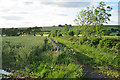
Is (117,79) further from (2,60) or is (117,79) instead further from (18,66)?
(2,60)

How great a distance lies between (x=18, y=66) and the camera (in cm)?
655

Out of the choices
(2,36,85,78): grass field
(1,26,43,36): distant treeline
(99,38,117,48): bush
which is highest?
(1,26,43,36): distant treeline

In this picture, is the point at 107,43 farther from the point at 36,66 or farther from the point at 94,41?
the point at 36,66

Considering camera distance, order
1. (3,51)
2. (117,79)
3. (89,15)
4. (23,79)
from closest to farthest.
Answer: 1. (23,79)
2. (117,79)
3. (3,51)
4. (89,15)

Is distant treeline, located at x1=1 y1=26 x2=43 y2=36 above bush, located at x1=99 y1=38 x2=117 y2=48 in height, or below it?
above

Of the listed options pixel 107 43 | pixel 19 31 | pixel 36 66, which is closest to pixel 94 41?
pixel 107 43

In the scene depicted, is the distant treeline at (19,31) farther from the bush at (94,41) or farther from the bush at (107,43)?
the bush at (107,43)

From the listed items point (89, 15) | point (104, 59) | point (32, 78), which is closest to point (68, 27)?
point (89, 15)

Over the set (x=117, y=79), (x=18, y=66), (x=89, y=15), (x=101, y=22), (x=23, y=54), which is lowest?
(x=117, y=79)

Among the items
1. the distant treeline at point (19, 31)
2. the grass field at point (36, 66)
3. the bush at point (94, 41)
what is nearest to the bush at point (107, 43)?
the bush at point (94, 41)

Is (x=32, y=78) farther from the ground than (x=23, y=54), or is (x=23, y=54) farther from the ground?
(x=23, y=54)

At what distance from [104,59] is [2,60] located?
6005 millimetres

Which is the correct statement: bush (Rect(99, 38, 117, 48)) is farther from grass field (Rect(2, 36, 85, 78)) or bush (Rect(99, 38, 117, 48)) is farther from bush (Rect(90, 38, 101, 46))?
grass field (Rect(2, 36, 85, 78))

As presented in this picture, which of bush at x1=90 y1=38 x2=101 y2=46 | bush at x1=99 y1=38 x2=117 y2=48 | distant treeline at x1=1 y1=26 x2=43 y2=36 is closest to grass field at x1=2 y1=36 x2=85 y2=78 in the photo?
bush at x1=99 y1=38 x2=117 y2=48
